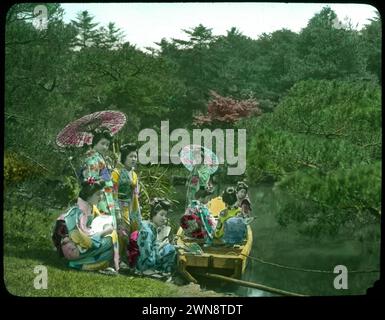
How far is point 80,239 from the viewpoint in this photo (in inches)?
170

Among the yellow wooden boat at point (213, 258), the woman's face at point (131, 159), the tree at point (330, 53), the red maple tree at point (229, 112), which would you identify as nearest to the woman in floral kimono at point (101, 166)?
the woman's face at point (131, 159)

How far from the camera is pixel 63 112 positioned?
14.3 feet

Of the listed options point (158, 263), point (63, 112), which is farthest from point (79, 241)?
point (63, 112)

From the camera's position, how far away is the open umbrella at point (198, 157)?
4340mm

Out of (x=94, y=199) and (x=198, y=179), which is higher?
(x=198, y=179)

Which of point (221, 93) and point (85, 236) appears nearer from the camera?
point (85, 236)

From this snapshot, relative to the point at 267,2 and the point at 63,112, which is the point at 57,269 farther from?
the point at 267,2

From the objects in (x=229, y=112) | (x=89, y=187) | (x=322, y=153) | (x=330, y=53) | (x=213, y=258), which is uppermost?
(x=330, y=53)

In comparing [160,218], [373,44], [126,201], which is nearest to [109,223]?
[126,201]

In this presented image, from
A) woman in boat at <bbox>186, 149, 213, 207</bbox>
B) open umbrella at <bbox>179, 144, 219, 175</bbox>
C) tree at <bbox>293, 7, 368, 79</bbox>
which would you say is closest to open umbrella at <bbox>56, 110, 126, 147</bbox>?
open umbrella at <bbox>179, 144, 219, 175</bbox>

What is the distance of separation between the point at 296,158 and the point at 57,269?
1.66 metres

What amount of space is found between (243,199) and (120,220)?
2.60 feet

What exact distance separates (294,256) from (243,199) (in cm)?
48

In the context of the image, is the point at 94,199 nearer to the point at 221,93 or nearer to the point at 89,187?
the point at 89,187
